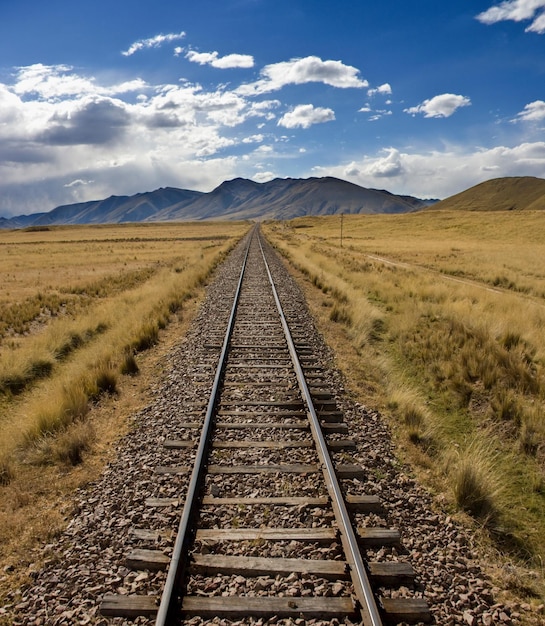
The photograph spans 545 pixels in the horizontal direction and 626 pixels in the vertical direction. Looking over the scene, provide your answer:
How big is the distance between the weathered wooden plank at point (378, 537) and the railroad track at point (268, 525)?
0.01 metres

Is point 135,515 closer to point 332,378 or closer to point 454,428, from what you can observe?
point 332,378

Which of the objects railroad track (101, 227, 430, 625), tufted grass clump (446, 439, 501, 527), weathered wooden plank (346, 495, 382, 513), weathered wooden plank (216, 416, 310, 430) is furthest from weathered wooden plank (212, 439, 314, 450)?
tufted grass clump (446, 439, 501, 527)

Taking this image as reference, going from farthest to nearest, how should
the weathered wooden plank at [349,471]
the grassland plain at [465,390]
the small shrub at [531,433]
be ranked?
the small shrub at [531,433] → the weathered wooden plank at [349,471] → the grassland plain at [465,390]

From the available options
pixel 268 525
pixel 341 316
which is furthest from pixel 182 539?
pixel 341 316

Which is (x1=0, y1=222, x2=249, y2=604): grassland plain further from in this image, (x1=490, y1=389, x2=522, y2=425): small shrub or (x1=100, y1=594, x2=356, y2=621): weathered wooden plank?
(x1=490, y1=389, x2=522, y2=425): small shrub

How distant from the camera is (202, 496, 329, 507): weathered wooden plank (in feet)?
14.3

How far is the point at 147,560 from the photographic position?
357 centimetres

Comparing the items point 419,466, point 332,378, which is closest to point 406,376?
point 332,378

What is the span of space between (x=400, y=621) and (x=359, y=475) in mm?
1858

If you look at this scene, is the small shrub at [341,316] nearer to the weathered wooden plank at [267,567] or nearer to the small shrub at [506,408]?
the small shrub at [506,408]

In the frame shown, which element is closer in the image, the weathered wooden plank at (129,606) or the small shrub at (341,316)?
the weathered wooden plank at (129,606)

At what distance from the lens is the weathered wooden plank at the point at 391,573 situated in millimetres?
3461

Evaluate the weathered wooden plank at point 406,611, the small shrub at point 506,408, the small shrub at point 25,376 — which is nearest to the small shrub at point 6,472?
the small shrub at point 25,376

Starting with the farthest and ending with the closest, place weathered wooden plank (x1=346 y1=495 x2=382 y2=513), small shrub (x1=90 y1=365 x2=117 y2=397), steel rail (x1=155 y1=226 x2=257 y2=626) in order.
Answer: small shrub (x1=90 y1=365 x2=117 y2=397) < weathered wooden plank (x1=346 y1=495 x2=382 y2=513) < steel rail (x1=155 y1=226 x2=257 y2=626)
